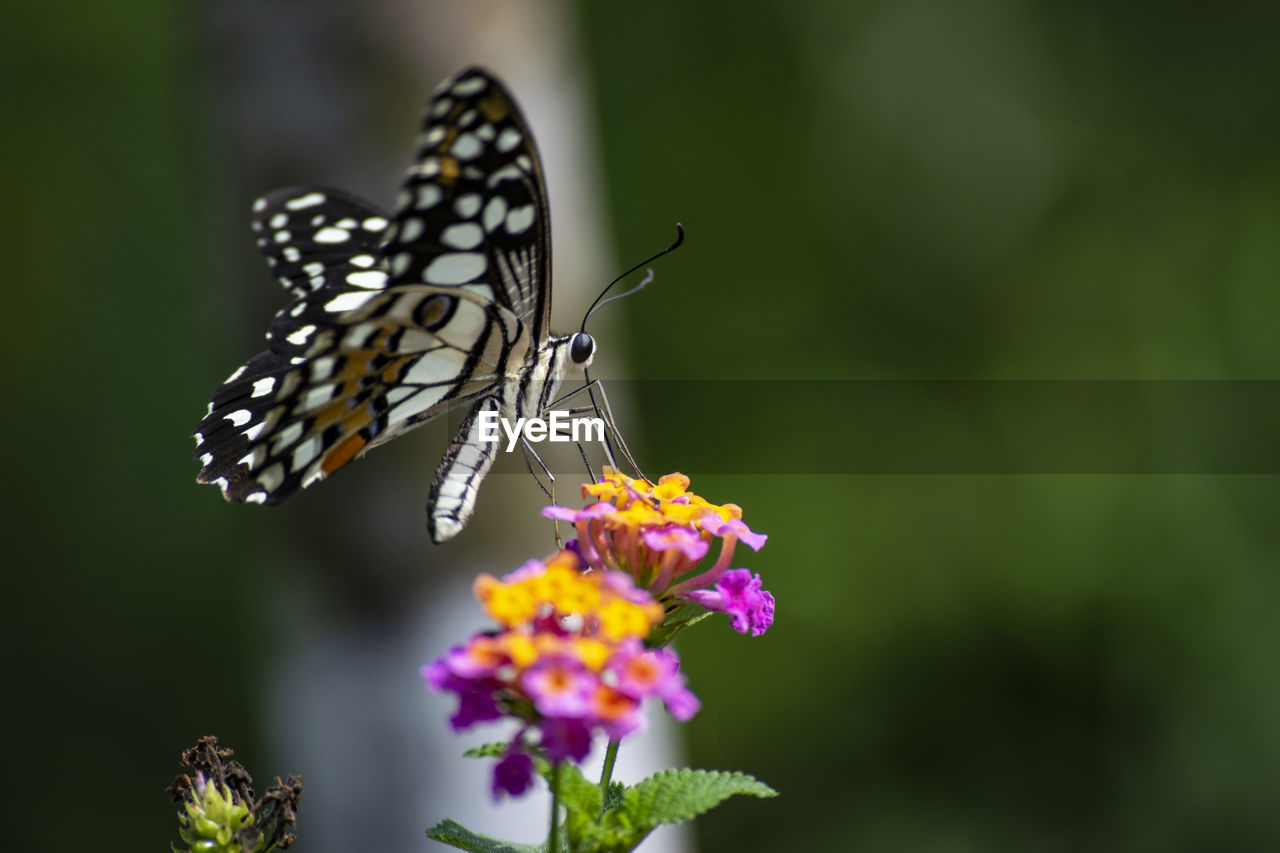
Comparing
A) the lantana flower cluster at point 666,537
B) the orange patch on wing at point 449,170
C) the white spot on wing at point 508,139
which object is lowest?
the lantana flower cluster at point 666,537

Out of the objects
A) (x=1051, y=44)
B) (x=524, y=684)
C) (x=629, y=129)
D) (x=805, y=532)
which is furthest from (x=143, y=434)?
(x=524, y=684)

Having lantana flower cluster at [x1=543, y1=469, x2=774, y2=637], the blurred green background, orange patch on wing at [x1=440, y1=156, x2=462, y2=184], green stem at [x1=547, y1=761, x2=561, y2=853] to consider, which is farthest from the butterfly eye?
the blurred green background

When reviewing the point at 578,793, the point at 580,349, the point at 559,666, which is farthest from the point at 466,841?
the point at 580,349

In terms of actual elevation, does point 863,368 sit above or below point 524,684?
above

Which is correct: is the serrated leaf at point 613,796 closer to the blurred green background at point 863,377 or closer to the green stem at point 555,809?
the green stem at point 555,809

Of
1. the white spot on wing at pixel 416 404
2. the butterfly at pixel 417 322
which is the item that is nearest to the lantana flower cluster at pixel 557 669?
the butterfly at pixel 417 322

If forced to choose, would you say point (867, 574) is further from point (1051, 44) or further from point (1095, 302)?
point (1051, 44)

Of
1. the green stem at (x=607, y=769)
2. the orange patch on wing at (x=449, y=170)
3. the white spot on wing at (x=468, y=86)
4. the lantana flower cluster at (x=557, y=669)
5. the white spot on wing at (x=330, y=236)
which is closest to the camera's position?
the lantana flower cluster at (x=557, y=669)
